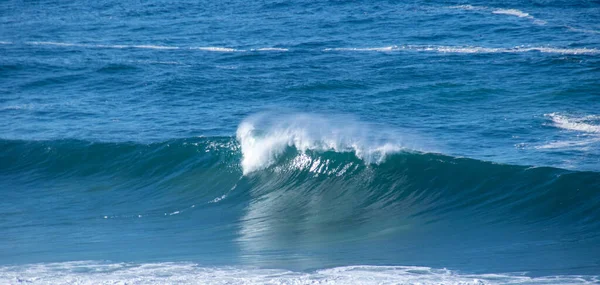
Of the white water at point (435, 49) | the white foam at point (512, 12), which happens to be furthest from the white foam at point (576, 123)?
the white foam at point (512, 12)

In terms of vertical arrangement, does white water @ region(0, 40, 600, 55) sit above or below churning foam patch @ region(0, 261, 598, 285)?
above

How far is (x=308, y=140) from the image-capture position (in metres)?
15.2

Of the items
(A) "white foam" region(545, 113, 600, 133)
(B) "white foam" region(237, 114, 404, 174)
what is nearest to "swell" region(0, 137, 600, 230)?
(B) "white foam" region(237, 114, 404, 174)

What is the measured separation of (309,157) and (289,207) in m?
1.96

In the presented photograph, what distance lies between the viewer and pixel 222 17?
35125mm

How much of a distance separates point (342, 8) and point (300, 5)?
91.9 inches

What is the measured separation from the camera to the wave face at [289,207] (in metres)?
10.2

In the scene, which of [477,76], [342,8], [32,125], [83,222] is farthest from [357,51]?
[83,222]

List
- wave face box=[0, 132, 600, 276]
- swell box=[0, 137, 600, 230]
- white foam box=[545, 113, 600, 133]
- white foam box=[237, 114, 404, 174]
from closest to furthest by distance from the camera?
1. wave face box=[0, 132, 600, 276]
2. swell box=[0, 137, 600, 230]
3. white foam box=[237, 114, 404, 174]
4. white foam box=[545, 113, 600, 133]

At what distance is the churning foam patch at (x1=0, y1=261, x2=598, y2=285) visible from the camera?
8.74 meters

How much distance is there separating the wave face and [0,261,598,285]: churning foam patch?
34cm

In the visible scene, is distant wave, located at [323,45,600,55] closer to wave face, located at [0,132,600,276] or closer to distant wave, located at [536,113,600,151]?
distant wave, located at [536,113,600,151]

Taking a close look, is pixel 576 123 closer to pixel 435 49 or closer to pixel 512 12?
pixel 435 49

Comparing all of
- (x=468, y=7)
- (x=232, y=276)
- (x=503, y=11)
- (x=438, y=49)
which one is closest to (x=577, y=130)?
(x=438, y=49)
